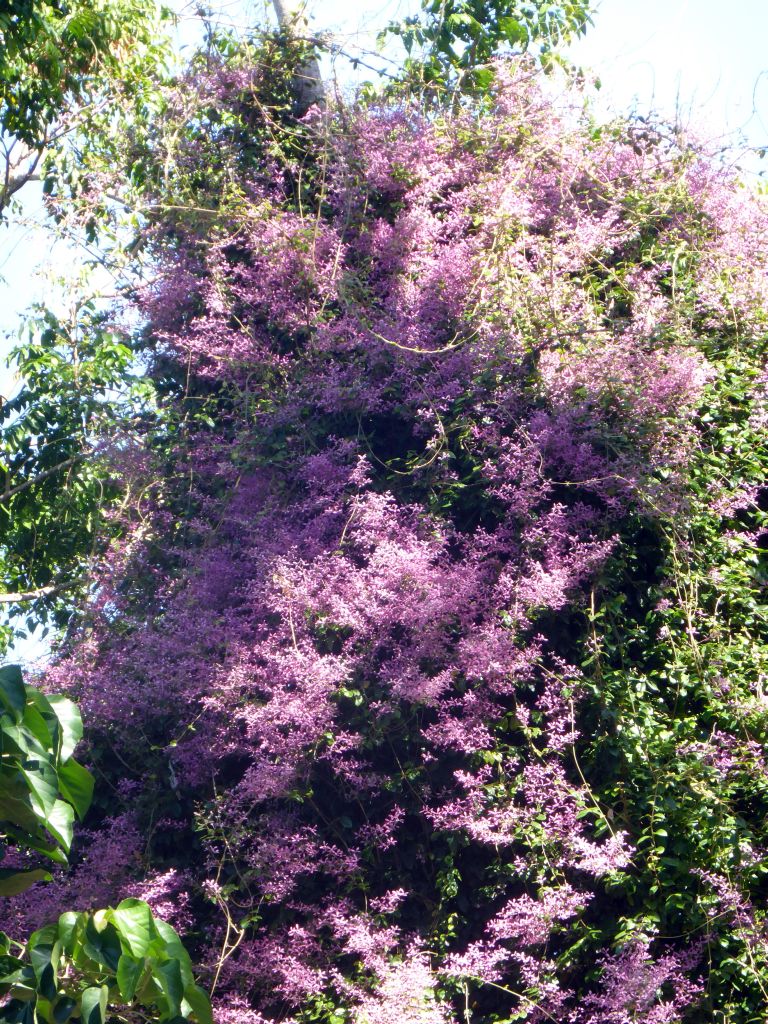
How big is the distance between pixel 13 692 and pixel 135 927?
1.83 ft

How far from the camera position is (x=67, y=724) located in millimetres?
2367

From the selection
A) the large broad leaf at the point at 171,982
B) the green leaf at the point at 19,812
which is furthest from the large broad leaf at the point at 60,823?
the large broad leaf at the point at 171,982

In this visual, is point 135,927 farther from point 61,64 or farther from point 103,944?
point 61,64

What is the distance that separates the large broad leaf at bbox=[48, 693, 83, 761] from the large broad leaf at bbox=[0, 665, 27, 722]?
0.21 metres

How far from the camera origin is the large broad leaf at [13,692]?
209 centimetres

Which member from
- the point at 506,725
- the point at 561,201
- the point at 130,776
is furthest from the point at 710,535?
the point at 130,776

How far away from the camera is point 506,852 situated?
372 cm

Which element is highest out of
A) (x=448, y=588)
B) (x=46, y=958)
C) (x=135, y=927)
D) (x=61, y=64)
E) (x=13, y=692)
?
(x=61, y=64)

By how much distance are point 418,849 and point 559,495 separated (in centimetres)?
145

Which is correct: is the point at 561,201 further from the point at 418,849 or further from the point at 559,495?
the point at 418,849

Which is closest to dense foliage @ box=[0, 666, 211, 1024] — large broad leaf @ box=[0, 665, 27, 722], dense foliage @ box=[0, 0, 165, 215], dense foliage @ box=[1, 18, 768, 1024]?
large broad leaf @ box=[0, 665, 27, 722]

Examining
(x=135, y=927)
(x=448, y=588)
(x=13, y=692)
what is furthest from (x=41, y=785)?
(x=448, y=588)

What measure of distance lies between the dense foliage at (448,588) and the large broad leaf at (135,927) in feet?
4.09

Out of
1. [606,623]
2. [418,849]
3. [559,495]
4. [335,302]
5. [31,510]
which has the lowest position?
[418,849]
